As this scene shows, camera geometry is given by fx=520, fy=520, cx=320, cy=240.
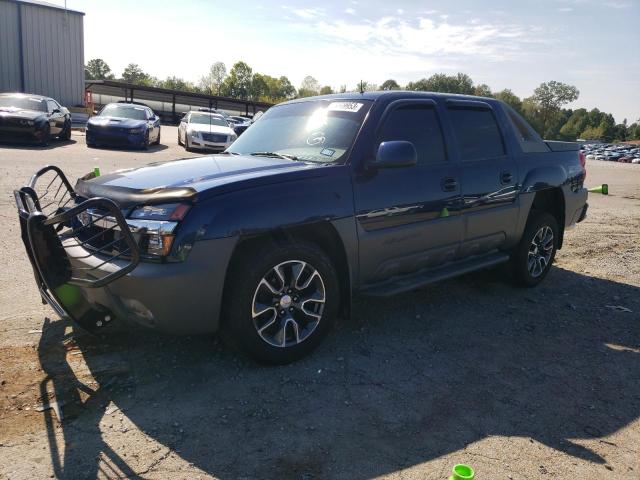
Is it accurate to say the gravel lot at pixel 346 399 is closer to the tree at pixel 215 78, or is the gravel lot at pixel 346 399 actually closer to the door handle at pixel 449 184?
the door handle at pixel 449 184

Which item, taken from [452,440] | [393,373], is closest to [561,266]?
[393,373]

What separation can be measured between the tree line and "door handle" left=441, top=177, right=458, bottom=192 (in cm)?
7770

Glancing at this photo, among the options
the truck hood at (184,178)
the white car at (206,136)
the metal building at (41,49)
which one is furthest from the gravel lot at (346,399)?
the metal building at (41,49)

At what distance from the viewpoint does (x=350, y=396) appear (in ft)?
10.6

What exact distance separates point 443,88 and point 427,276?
83.8 m

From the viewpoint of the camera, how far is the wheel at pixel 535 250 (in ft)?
17.6

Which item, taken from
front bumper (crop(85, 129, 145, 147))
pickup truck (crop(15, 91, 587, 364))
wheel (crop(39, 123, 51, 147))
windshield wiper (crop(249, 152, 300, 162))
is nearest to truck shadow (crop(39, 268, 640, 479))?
pickup truck (crop(15, 91, 587, 364))

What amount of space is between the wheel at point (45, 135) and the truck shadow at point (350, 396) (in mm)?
13247

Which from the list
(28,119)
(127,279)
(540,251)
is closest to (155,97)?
(28,119)

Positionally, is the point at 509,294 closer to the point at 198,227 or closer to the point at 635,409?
the point at 635,409

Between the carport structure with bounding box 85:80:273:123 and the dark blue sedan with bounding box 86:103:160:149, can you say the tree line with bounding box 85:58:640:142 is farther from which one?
the dark blue sedan with bounding box 86:103:160:149

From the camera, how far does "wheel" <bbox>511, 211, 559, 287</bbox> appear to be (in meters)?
5.36

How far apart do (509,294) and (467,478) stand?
356 centimetres

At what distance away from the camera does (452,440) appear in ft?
9.36
